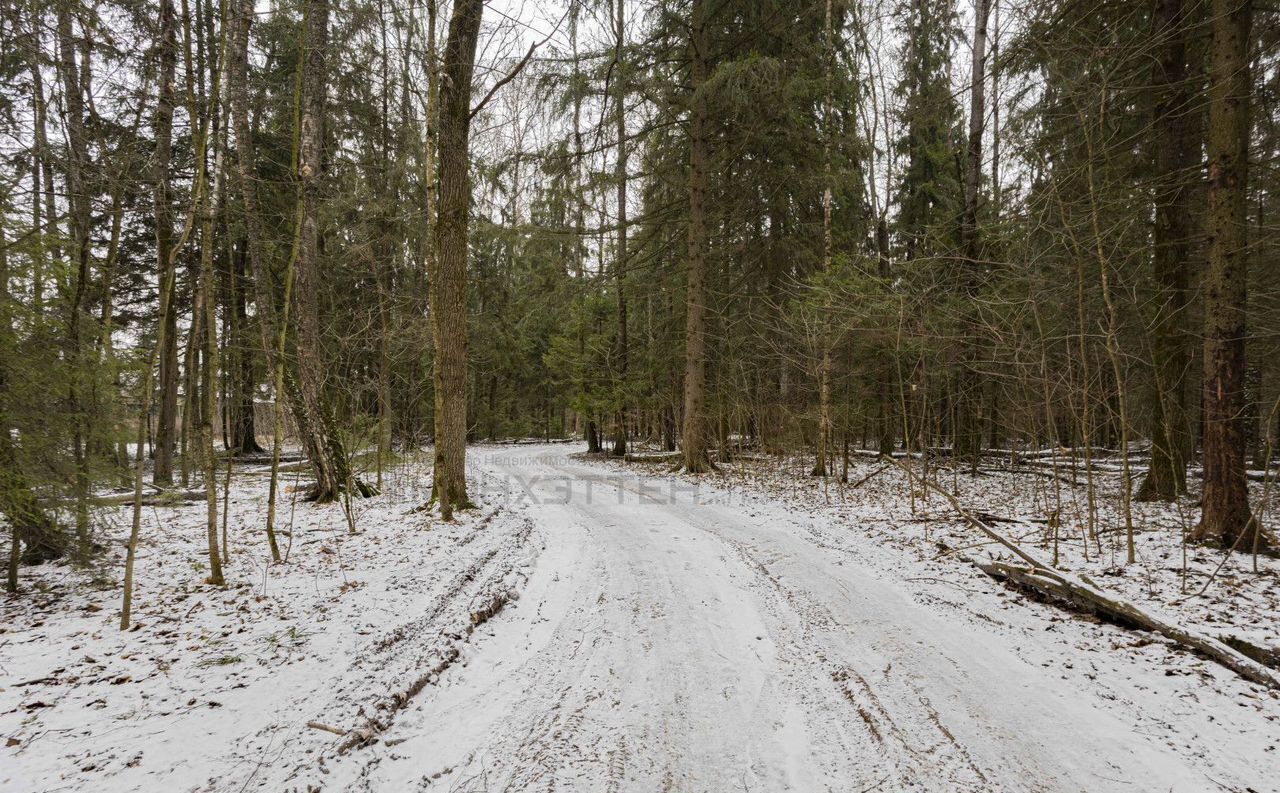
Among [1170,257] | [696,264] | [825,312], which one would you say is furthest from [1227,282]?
[696,264]

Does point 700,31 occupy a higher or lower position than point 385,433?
higher

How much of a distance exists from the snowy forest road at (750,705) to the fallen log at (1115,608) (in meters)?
1.08

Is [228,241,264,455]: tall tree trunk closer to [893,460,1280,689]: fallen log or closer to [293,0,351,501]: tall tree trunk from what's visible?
[293,0,351,501]: tall tree trunk

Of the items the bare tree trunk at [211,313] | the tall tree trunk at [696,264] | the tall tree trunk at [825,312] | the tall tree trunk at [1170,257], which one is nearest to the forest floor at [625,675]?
the bare tree trunk at [211,313]

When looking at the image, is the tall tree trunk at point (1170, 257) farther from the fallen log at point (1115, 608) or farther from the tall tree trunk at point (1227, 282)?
the fallen log at point (1115, 608)

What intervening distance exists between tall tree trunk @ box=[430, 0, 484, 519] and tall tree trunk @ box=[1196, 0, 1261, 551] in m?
9.16

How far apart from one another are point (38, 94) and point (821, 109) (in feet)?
56.2

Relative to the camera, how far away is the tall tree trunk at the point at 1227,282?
209 inches

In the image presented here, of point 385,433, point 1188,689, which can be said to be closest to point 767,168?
point 385,433

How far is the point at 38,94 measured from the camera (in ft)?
28.0

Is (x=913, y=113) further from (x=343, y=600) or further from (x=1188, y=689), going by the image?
(x=343, y=600)

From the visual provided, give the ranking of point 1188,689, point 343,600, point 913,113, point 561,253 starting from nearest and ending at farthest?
point 1188,689 → point 343,600 → point 913,113 → point 561,253

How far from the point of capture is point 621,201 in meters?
20.0

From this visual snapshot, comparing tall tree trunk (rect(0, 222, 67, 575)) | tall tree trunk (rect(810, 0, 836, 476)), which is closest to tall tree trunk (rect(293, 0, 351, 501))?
tall tree trunk (rect(0, 222, 67, 575))
